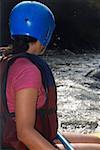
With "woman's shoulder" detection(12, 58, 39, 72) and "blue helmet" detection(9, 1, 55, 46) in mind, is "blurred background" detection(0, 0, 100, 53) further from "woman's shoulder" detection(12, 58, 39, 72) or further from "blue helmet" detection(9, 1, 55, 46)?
"woman's shoulder" detection(12, 58, 39, 72)

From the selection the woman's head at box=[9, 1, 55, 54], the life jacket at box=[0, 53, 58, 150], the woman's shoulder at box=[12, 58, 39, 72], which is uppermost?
the woman's head at box=[9, 1, 55, 54]

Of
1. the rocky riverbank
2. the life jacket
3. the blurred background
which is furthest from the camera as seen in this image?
the blurred background

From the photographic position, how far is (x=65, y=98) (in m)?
6.41

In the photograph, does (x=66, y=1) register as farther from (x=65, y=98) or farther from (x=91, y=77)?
(x=65, y=98)

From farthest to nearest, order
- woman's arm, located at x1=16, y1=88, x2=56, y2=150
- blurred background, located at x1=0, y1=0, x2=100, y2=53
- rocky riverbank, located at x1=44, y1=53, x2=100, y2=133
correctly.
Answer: blurred background, located at x1=0, y1=0, x2=100, y2=53 < rocky riverbank, located at x1=44, y1=53, x2=100, y2=133 < woman's arm, located at x1=16, y1=88, x2=56, y2=150

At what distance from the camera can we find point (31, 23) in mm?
2213

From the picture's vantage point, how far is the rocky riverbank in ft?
17.0

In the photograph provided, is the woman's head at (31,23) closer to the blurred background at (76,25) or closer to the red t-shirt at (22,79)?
the red t-shirt at (22,79)

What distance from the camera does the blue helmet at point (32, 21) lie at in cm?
220

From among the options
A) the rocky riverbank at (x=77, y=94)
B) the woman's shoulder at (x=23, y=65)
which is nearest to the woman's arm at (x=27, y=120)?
the woman's shoulder at (x=23, y=65)

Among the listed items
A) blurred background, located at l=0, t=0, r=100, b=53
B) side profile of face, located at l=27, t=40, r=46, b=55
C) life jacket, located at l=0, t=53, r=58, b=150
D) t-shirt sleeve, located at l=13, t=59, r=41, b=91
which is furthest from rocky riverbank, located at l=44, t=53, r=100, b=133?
t-shirt sleeve, located at l=13, t=59, r=41, b=91

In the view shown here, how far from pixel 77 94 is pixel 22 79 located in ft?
15.2

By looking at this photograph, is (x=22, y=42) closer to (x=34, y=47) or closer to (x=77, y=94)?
(x=34, y=47)

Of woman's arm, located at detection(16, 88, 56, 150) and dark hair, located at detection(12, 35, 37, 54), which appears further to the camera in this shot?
dark hair, located at detection(12, 35, 37, 54)
